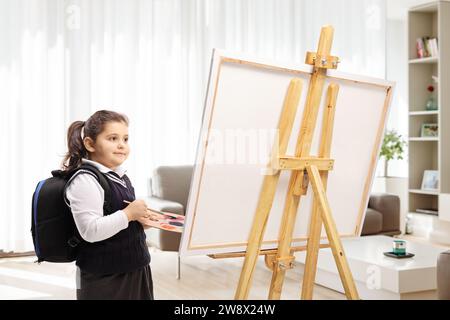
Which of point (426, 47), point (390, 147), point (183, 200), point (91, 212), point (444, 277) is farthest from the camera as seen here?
point (390, 147)

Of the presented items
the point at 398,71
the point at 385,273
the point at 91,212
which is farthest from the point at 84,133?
the point at 398,71

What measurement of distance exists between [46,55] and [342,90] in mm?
3405

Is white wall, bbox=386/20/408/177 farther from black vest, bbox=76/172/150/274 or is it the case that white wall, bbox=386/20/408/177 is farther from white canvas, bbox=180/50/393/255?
black vest, bbox=76/172/150/274

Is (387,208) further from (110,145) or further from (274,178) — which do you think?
(110,145)

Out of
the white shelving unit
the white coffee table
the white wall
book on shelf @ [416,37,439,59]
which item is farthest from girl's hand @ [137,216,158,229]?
the white wall

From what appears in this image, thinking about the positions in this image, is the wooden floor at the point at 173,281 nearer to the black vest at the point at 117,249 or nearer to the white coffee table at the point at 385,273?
the white coffee table at the point at 385,273

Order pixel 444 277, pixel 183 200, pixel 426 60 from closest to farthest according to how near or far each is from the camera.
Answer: pixel 444 277, pixel 183 200, pixel 426 60

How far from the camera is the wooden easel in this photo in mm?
1795

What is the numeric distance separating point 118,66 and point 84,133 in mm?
3383

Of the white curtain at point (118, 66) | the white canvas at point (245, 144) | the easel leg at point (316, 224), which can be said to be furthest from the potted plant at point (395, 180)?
the easel leg at point (316, 224)

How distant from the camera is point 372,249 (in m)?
3.72

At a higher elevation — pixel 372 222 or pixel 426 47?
pixel 426 47

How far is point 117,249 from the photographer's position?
1723 millimetres

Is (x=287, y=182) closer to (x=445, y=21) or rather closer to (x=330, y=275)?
(x=330, y=275)
